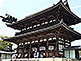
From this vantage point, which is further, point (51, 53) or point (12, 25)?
point (12, 25)

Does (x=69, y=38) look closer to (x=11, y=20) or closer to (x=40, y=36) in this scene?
(x=40, y=36)

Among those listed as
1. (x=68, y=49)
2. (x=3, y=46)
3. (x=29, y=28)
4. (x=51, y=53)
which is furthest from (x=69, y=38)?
(x=3, y=46)

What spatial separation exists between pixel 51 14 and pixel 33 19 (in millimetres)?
3945

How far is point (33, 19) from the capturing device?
18.7m

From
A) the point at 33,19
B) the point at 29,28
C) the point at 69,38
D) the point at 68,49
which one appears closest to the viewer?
the point at 68,49

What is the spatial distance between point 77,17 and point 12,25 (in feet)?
44.4

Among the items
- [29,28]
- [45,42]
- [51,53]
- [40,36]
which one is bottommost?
[51,53]

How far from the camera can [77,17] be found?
1781 cm

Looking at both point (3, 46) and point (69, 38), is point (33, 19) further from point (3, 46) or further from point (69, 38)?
point (3, 46)

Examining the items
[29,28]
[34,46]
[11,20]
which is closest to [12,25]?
[11,20]

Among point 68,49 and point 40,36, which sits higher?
point 40,36

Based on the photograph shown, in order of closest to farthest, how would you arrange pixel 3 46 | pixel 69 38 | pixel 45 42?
pixel 45 42, pixel 69 38, pixel 3 46

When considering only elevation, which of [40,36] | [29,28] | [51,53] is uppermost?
[29,28]

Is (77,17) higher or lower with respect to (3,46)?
higher
